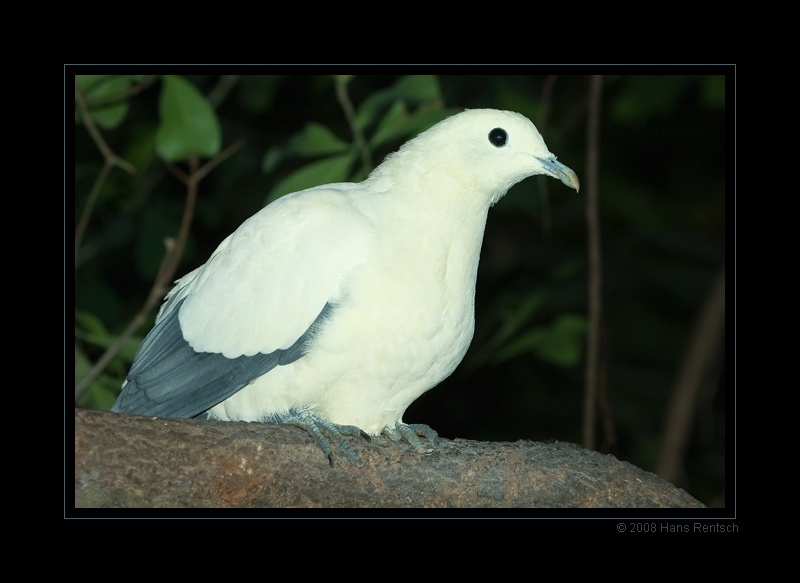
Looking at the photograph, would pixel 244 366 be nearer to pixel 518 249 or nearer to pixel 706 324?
pixel 706 324

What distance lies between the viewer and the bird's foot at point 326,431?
11.4 ft

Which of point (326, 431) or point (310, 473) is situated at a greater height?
point (326, 431)

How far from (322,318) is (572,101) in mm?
4617

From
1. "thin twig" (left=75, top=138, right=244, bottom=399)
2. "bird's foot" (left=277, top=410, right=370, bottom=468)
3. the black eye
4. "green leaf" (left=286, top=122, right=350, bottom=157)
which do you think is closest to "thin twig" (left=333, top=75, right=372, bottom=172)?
"green leaf" (left=286, top=122, right=350, bottom=157)

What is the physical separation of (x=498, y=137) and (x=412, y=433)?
1465 mm

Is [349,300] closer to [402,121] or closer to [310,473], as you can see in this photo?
[310,473]

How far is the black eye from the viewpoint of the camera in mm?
3918

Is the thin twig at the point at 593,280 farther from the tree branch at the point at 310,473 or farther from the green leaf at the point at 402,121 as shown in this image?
the tree branch at the point at 310,473

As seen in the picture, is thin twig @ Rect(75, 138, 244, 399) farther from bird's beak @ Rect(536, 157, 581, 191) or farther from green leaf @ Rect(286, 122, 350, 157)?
bird's beak @ Rect(536, 157, 581, 191)

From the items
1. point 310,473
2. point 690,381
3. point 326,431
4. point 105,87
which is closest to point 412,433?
point 326,431

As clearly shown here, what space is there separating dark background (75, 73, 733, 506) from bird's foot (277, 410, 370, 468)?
173cm

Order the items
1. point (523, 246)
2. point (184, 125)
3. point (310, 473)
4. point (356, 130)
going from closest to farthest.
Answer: point (310, 473) < point (184, 125) < point (356, 130) < point (523, 246)

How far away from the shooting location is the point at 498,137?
3.93 meters

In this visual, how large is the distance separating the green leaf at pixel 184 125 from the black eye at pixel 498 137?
1.66 m
